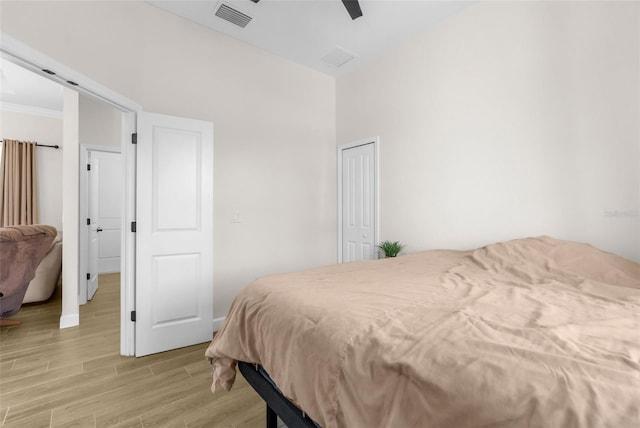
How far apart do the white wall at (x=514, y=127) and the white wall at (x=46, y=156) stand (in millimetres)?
5527

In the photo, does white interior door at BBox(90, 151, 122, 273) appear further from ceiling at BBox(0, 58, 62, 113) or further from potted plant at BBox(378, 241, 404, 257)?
potted plant at BBox(378, 241, 404, 257)

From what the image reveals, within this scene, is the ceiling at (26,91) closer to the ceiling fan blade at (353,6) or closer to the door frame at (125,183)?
the door frame at (125,183)

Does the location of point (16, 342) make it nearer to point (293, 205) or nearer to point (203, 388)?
point (203, 388)

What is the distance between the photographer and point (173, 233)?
257 cm

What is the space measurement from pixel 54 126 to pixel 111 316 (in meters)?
3.98

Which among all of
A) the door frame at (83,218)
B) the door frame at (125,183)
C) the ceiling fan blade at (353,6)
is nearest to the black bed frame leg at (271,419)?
the door frame at (125,183)

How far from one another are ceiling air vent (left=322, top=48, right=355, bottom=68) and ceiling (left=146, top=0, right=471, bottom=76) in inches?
0.4

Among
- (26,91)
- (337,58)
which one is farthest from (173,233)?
(26,91)

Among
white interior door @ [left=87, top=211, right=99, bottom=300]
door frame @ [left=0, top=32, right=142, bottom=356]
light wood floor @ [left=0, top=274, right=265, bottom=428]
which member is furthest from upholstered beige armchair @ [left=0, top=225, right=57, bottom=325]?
white interior door @ [left=87, top=211, right=99, bottom=300]

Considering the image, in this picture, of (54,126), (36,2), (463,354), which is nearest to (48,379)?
(36,2)

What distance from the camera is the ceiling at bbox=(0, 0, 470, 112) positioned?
2561 mm

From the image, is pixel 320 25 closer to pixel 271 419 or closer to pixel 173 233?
pixel 173 233

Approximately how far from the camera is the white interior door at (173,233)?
2.44 m

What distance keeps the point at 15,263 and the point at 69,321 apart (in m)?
0.77
